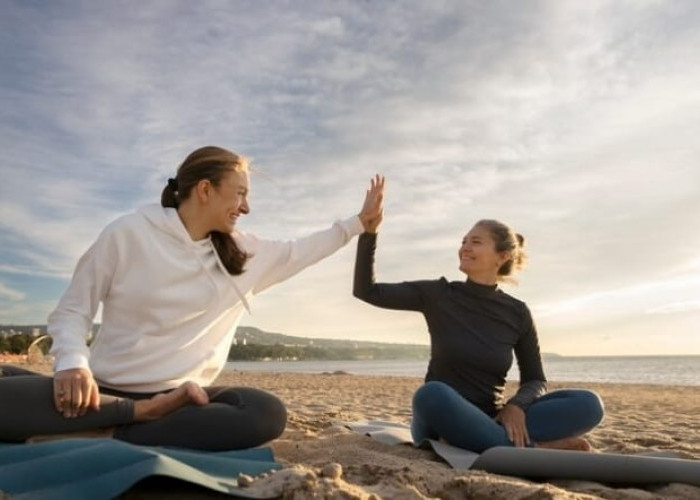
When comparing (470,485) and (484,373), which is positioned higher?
(484,373)

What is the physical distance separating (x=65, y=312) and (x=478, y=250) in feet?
7.48

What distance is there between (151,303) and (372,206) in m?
1.39

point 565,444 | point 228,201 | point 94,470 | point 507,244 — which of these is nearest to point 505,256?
point 507,244

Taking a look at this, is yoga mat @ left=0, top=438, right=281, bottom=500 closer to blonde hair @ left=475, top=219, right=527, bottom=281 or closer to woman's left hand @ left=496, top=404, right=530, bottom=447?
woman's left hand @ left=496, top=404, right=530, bottom=447

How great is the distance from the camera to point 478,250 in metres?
4.11

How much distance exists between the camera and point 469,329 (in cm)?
406

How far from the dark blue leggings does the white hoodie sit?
3.68 feet

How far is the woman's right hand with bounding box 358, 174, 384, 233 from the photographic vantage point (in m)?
4.05

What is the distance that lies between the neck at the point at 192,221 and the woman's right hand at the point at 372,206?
96 cm

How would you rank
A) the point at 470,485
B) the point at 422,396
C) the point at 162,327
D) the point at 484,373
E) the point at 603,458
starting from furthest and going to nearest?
the point at 484,373 → the point at 422,396 → the point at 162,327 → the point at 603,458 → the point at 470,485

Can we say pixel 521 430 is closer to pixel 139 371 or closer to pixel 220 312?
pixel 220 312

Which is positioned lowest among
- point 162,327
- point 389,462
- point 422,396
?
point 389,462

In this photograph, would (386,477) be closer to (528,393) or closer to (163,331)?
(163,331)

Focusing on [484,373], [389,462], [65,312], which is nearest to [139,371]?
[65,312]
